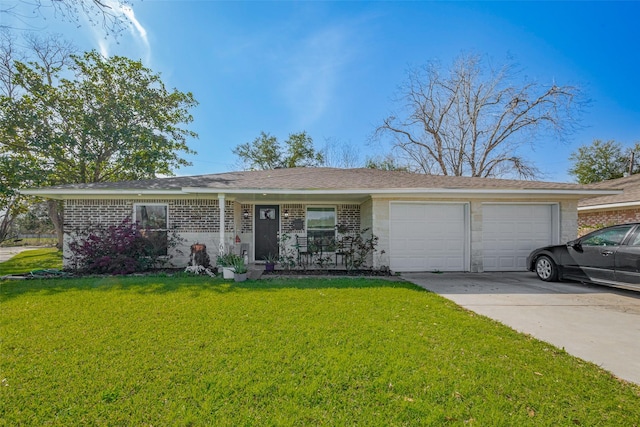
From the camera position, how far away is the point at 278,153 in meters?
26.4

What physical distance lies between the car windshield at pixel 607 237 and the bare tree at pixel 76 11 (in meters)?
10.5

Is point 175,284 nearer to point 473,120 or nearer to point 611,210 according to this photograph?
point 611,210

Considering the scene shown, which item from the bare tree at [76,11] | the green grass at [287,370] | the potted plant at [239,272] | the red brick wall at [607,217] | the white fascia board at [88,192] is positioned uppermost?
the bare tree at [76,11]

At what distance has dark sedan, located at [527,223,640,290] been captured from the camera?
18.7 ft

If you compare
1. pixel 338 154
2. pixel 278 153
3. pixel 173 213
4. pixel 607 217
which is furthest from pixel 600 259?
pixel 278 153

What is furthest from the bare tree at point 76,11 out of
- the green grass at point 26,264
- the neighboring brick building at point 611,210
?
the neighboring brick building at point 611,210

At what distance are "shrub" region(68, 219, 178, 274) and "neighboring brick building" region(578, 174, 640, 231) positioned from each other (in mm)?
13419

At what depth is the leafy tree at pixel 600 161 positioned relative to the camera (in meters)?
22.7

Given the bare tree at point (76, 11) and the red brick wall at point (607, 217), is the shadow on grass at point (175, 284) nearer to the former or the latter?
the bare tree at point (76, 11)

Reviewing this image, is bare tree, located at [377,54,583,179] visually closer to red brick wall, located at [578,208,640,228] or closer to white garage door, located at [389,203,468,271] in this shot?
red brick wall, located at [578,208,640,228]

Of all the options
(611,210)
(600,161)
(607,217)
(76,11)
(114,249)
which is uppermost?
(600,161)

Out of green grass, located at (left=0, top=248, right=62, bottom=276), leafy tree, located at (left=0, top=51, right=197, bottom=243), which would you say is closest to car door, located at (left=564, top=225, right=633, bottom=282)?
green grass, located at (left=0, top=248, right=62, bottom=276)

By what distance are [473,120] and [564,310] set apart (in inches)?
801

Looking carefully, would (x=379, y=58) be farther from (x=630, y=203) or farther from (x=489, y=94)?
(x=489, y=94)
